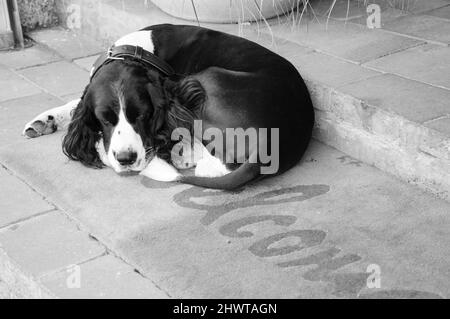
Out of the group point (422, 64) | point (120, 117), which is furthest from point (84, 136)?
point (422, 64)

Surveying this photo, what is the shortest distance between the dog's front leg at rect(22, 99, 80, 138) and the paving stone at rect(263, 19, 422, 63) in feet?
4.47

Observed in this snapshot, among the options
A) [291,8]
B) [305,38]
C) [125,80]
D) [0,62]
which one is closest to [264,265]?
[125,80]

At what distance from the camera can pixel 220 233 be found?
3045mm

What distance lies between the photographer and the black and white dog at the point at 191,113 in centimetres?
337

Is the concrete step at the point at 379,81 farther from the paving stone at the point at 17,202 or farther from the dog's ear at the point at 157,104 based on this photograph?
the paving stone at the point at 17,202

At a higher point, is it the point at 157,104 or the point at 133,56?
the point at 133,56

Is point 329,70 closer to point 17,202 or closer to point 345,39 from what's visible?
point 345,39

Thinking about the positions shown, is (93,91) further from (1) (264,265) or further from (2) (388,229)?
(2) (388,229)

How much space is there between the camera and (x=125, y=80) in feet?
11.2

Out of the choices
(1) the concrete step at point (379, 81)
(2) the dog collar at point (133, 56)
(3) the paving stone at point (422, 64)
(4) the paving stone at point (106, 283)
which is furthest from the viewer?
(3) the paving stone at point (422, 64)

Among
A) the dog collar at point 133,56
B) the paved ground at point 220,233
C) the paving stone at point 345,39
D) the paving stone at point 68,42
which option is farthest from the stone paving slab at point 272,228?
the paving stone at point 68,42

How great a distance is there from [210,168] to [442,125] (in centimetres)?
108

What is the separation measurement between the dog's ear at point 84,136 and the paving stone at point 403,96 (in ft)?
4.07
